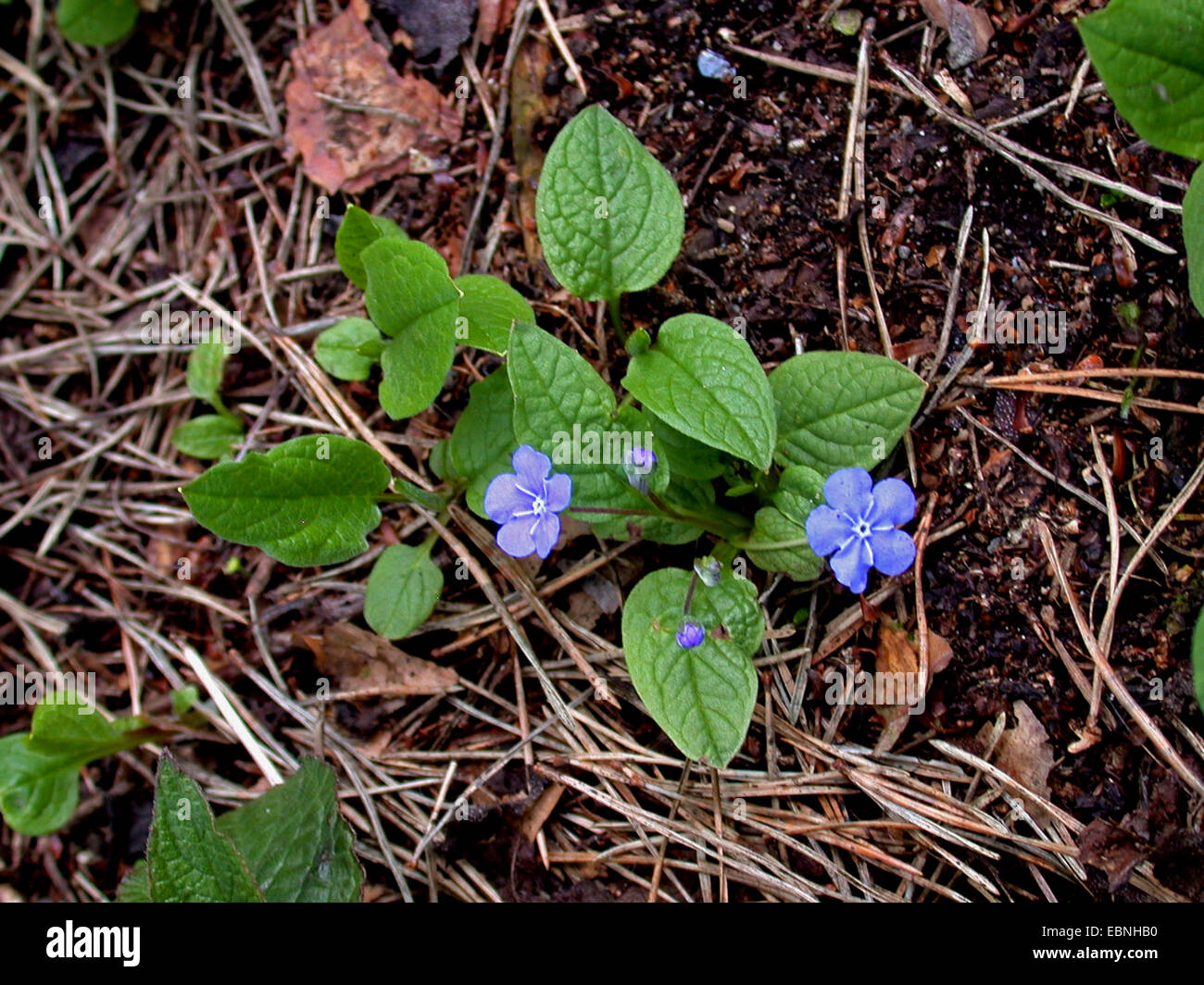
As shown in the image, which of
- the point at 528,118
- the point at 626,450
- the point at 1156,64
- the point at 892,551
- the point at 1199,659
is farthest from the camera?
the point at 528,118

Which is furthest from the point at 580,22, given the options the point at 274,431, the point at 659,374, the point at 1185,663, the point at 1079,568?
the point at 1185,663

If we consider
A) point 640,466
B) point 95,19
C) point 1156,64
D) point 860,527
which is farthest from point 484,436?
point 95,19

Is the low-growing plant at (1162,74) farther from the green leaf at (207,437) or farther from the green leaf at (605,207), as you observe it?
the green leaf at (207,437)

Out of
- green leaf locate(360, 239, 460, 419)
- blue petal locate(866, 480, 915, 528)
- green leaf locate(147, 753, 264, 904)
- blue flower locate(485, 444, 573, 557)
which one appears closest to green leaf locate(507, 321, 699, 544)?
blue flower locate(485, 444, 573, 557)

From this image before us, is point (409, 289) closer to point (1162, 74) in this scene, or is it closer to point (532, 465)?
point (532, 465)

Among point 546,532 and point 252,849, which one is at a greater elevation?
point 546,532

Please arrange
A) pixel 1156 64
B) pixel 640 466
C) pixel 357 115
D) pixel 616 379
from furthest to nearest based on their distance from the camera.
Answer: pixel 357 115 → pixel 616 379 → pixel 640 466 → pixel 1156 64

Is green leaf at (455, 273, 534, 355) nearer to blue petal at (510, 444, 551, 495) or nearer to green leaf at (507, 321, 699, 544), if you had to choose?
green leaf at (507, 321, 699, 544)
